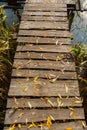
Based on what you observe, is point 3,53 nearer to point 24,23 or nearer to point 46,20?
point 24,23

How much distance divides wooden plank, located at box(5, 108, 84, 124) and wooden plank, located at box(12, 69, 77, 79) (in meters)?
0.61

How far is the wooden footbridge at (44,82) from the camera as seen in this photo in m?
2.85

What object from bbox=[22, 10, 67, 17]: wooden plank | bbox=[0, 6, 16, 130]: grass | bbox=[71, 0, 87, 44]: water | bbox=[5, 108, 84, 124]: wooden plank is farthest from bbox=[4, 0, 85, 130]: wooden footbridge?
bbox=[71, 0, 87, 44]: water

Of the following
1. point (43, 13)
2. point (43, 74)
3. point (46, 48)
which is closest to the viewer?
point (43, 74)

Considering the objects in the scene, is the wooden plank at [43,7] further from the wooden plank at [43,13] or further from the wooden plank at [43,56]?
the wooden plank at [43,56]

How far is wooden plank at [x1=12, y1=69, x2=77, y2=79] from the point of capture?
3470 mm

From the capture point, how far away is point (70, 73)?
140 inches

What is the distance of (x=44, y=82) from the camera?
3365mm

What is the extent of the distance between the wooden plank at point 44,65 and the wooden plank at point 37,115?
31.2 inches

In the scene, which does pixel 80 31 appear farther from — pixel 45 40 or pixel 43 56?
pixel 43 56

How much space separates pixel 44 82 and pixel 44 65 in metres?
0.38

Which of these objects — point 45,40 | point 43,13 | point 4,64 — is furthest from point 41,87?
point 43,13

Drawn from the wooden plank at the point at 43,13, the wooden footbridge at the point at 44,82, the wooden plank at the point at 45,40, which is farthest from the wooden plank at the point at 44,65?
the wooden plank at the point at 43,13

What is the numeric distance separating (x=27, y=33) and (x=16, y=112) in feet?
5.97
